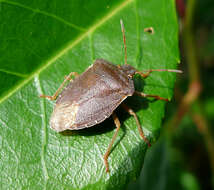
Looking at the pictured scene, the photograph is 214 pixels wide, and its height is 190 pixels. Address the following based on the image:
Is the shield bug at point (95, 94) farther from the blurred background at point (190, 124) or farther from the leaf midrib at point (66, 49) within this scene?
the blurred background at point (190, 124)

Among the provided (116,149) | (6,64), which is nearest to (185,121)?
(116,149)

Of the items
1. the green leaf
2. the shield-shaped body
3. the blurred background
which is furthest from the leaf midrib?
the blurred background

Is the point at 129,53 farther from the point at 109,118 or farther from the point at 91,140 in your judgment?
the point at 91,140

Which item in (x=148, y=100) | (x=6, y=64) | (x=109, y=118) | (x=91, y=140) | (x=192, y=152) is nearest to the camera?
(x=6, y=64)

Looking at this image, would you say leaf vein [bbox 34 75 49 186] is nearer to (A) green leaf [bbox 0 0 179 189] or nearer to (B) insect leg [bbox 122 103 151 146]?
(A) green leaf [bbox 0 0 179 189]

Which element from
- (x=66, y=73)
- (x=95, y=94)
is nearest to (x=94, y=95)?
(x=95, y=94)

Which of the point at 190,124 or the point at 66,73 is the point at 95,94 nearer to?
the point at 66,73

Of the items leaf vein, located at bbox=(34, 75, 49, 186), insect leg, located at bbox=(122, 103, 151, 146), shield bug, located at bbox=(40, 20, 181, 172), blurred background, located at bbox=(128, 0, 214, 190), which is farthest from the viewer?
blurred background, located at bbox=(128, 0, 214, 190)

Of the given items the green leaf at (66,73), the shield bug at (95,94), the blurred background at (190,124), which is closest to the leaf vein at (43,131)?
the green leaf at (66,73)
